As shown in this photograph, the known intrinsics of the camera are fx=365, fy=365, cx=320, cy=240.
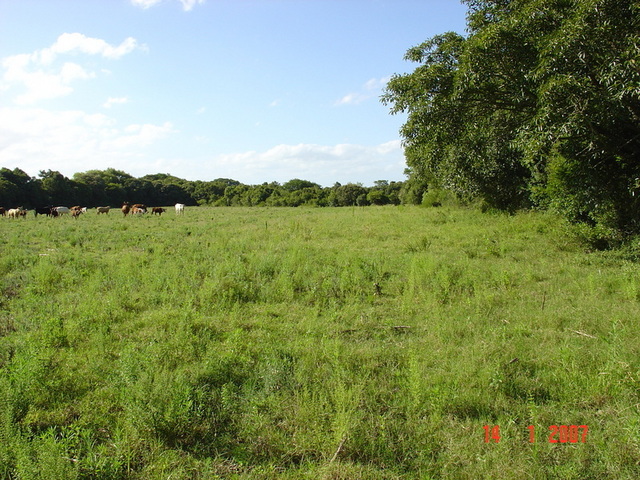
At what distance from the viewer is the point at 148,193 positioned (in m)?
85.0

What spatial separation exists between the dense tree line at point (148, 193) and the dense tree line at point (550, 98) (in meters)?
33.7

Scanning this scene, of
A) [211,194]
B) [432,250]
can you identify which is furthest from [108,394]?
[211,194]

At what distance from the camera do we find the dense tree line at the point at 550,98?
8.02 metres

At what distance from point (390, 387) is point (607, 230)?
9.65 metres

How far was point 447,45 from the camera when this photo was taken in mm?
12086

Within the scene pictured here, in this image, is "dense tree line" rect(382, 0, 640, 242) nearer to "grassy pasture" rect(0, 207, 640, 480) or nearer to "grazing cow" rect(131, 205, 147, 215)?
"grassy pasture" rect(0, 207, 640, 480)

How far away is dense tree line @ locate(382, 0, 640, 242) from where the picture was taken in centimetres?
802
